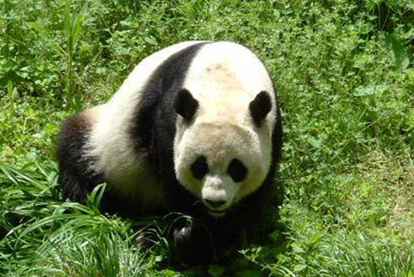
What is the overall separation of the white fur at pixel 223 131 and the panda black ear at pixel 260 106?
3 cm

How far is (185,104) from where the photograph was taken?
5.07 metres

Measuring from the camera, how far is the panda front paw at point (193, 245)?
18.3 feet

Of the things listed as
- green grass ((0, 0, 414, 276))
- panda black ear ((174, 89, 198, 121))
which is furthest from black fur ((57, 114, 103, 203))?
panda black ear ((174, 89, 198, 121))

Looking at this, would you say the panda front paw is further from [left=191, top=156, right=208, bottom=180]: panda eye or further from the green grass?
[left=191, top=156, right=208, bottom=180]: panda eye

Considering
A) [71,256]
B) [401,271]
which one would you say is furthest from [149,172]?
[401,271]

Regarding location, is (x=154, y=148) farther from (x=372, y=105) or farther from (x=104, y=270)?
(x=372, y=105)

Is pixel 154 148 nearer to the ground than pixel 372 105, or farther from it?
farther from it

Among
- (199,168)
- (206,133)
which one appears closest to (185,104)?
(206,133)

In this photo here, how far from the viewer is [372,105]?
21.9 feet

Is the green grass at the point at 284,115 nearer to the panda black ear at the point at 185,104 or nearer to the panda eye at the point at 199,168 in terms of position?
the panda eye at the point at 199,168

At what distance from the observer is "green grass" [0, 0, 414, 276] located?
528 cm

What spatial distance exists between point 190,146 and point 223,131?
0.65ft

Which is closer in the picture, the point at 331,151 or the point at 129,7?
the point at 331,151

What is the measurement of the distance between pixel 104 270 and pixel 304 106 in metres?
2.18
